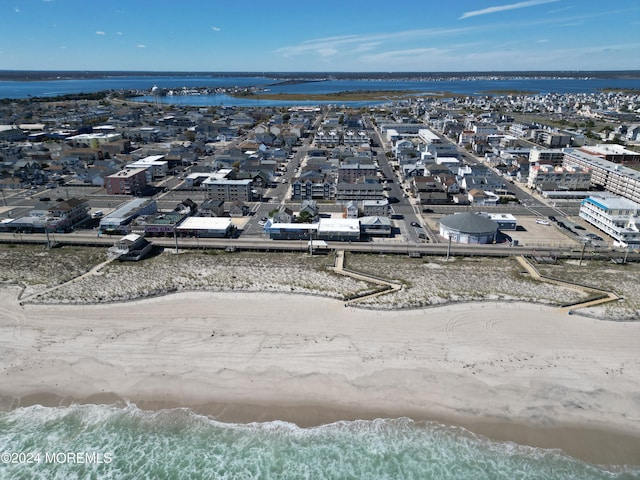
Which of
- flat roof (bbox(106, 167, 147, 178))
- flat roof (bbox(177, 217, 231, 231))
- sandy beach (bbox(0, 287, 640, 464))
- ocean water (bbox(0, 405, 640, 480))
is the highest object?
flat roof (bbox(106, 167, 147, 178))

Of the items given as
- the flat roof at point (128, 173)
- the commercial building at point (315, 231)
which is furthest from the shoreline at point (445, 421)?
the flat roof at point (128, 173)

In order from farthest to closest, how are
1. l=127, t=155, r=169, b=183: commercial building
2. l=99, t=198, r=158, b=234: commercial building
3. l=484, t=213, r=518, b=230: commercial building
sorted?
l=127, t=155, r=169, b=183: commercial building, l=484, t=213, r=518, b=230: commercial building, l=99, t=198, r=158, b=234: commercial building

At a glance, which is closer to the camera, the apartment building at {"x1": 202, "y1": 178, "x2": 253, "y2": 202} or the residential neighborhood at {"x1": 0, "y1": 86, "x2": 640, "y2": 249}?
the residential neighborhood at {"x1": 0, "y1": 86, "x2": 640, "y2": 249}

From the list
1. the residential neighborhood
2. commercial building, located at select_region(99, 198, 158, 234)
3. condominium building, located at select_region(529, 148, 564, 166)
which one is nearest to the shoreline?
the residential neighborhood

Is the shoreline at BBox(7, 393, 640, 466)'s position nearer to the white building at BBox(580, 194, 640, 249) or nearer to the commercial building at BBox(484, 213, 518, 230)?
the white building at BBox(580, 194, 640, 249)

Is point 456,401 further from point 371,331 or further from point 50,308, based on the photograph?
point 50,308

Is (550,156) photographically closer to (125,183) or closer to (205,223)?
(205,223)

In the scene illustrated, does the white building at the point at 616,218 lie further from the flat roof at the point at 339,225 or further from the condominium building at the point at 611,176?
the flat roof at the point at 339,225
